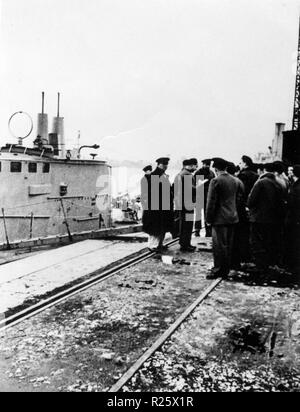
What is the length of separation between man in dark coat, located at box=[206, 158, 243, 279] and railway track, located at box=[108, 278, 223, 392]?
2.65 feet

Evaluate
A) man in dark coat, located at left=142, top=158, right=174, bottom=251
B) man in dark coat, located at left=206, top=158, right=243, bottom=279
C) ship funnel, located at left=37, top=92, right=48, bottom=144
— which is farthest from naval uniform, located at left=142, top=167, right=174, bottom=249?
ship funnel, located at left=37, top=92, right=48, bottom=144

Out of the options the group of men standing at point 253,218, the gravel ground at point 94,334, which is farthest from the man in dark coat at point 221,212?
the gravel ground at point 94,334

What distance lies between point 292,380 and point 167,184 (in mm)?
5952

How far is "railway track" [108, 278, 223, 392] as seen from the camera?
368cm

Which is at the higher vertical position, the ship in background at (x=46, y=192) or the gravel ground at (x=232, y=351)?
the ship in background at (x=46, y=192)

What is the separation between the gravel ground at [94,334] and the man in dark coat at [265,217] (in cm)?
129

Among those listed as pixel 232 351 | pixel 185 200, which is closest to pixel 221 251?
pixel 185 200

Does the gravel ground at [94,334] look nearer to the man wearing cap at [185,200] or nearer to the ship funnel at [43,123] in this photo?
the man wearing cap at [185,200]

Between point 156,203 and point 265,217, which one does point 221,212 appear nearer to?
point 265,217

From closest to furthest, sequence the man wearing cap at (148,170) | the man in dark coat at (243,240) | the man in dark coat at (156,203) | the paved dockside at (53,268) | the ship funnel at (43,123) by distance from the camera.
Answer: the paved dockside at (53,268) → the man in dark coat at (243,240) → the man in dark coat at (156,203) → the man wearing cap at (148,170) → the ship funnel at (43,123)

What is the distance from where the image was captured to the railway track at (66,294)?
514 cm

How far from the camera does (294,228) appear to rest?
24.1 feet

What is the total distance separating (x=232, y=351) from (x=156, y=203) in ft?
17.2

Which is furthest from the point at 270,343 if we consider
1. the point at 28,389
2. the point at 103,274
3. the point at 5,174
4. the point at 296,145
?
the point at 296,145
